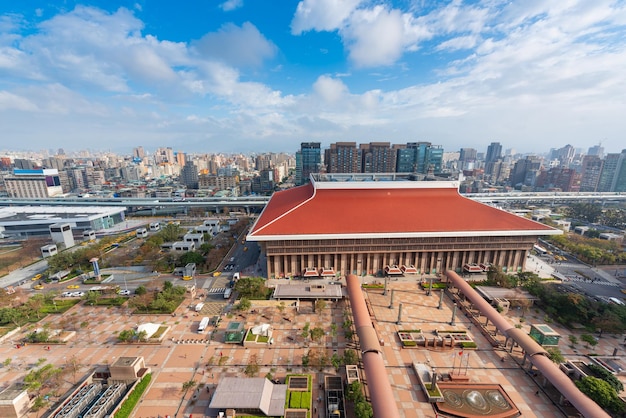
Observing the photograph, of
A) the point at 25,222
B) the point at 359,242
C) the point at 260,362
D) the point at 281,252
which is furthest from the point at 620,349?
the point at 25,222

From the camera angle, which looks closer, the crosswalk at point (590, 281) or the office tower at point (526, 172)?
the crosswalk at point (590, 281)

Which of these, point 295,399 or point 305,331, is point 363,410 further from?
point 305,331

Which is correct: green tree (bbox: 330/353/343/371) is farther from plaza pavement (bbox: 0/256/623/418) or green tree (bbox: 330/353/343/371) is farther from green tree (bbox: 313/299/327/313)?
green tree (bbox: 313/299/327/313)

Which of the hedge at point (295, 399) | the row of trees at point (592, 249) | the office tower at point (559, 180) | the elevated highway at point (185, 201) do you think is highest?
the office tower at point (559, 180)

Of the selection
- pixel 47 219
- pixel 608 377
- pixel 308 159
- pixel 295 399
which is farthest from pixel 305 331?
pixel 308 159

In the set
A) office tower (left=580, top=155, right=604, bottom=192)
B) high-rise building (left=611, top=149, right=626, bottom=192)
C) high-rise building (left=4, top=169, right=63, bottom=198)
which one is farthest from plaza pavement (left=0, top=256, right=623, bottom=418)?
office tower (left=580, top=155, right=604, bottom=192)

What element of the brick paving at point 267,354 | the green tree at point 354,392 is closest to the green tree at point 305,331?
the brick paving at point 267,354

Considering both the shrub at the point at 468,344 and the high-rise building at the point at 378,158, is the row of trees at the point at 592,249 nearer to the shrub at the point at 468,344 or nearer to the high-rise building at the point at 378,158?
the shrub at the point at 468,344
